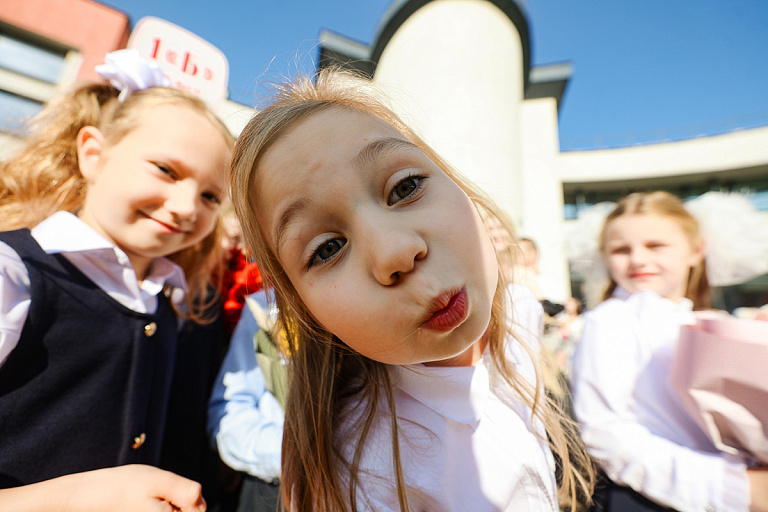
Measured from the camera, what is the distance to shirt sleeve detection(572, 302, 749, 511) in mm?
850

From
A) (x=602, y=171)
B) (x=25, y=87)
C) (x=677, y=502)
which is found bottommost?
(x=677, y=502)

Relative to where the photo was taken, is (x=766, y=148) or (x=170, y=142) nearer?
(x=170, y=142)

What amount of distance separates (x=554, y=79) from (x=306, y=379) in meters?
12.5

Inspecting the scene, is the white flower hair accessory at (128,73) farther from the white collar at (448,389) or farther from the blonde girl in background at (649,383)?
the blonde girl in background at (649,383)

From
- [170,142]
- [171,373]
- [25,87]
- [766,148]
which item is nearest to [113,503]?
[171,373]

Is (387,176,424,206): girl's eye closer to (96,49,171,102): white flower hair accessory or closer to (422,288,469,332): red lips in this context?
(422,288,469,332): red lips

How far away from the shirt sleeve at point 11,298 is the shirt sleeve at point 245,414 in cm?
67

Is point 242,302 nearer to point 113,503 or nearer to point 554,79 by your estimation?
point 113,503

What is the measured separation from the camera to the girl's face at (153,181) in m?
0.91

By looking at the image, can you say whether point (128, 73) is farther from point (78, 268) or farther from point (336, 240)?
point (336, 240)

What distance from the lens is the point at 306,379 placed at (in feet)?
2.53

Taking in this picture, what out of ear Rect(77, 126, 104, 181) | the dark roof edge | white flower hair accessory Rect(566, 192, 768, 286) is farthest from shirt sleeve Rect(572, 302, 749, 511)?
the dark roof edge

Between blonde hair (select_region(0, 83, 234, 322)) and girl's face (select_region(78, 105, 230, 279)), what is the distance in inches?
2.5

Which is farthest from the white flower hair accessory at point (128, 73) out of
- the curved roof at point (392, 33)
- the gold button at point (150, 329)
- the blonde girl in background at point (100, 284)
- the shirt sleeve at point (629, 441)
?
the curved roof at point (392, 33)
